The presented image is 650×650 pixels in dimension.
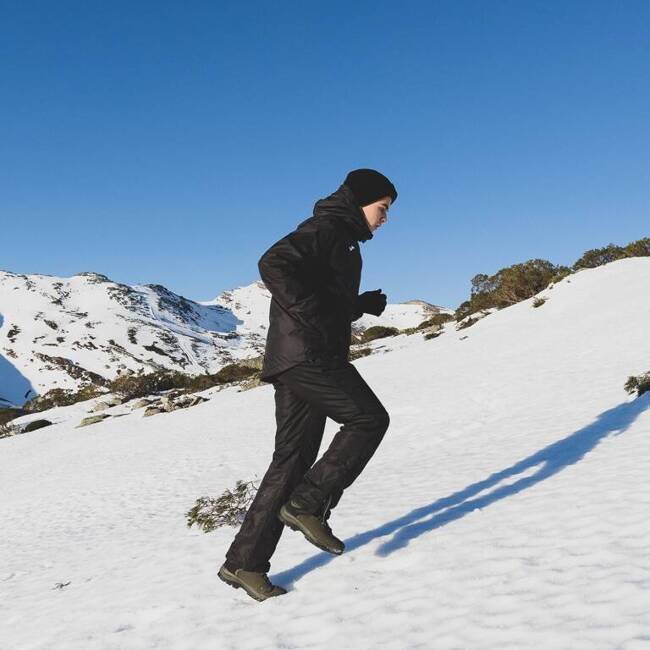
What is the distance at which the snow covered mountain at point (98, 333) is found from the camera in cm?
9244

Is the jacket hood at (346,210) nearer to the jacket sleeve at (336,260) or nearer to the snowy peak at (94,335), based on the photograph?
the jacket sleeve at (336,260)

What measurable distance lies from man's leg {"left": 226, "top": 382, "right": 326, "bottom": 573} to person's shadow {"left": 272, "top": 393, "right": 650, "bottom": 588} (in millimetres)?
526

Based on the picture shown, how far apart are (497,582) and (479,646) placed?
0.75 m

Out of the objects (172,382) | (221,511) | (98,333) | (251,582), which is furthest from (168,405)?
(98,333)

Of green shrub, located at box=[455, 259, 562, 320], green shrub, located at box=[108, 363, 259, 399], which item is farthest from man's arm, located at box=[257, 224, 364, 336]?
green shrub, located at box=[455, 259, 562, 320]

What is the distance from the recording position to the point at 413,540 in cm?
445

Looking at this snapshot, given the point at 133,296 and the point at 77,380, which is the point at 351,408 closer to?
the point at 77,380

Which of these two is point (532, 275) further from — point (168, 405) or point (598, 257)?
point (168, 405)

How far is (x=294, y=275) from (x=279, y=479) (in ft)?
4.22

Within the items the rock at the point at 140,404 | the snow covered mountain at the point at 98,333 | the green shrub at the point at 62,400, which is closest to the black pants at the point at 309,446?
the rock at the point at 140,404

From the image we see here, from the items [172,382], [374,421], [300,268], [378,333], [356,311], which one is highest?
[378,333]

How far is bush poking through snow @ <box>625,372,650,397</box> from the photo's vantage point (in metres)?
9.23

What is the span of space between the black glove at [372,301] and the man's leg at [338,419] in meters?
0.39

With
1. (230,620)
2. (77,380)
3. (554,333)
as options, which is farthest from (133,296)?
(230,620)
